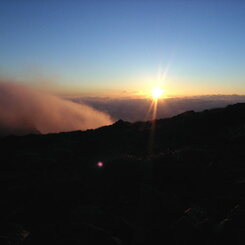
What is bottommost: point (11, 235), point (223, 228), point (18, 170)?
point (18, 170)

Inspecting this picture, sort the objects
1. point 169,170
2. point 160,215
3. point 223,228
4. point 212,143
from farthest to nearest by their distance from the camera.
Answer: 1. point 212,143
2. point 169,170
3. point 160,215
4. point 223,228

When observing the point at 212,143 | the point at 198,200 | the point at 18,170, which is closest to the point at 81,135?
the point at 18,170

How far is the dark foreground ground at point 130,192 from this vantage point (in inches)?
458

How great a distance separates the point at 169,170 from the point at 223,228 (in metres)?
9.03

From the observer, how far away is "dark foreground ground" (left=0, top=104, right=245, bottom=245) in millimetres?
11641

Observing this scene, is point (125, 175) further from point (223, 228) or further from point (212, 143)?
point (212, 143)

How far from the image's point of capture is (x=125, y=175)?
2047 centimetres

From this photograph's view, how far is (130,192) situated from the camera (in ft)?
57.6

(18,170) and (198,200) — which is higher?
(198,200)

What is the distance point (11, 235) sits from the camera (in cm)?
1200

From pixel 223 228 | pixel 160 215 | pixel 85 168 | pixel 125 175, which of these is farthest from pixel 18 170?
pixel 223 228

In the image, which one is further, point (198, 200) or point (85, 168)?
point (85, 168)

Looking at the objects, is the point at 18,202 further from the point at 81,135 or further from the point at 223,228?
the point at 81,135

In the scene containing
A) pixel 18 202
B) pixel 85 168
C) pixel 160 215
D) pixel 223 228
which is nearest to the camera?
pixel 223 228
